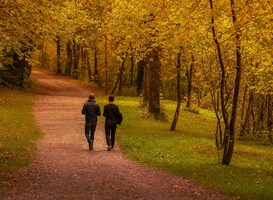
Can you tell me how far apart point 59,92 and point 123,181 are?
34.2 m

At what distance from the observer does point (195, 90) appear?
53.0 m

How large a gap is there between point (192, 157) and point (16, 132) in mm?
9003

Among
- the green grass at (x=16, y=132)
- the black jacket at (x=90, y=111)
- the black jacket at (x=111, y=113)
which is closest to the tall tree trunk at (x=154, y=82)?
the green grass at (x=16, y=132)

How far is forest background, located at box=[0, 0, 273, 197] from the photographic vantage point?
12570 mm

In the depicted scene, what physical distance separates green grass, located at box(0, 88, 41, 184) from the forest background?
3218 millimetres

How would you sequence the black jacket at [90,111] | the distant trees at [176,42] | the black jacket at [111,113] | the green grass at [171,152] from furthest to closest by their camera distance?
the black jacket at [90,111] → the black jacket at [111,113] → the green grass at [171,152] → the distant trees at [176,42]

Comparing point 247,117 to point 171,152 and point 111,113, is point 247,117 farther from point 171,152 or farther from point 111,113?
point 111,113

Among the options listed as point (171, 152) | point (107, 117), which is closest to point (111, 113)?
point (107, 117)

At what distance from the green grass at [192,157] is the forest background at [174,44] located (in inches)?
40.2

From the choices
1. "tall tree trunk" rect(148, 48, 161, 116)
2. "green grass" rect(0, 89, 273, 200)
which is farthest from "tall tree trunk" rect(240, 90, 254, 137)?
"tall tree trunk" rect(148, 48, 161, 116)

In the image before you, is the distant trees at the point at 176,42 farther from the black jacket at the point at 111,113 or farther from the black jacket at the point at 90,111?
the black jacket at the point at 111,113

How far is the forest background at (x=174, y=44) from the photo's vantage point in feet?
41.2

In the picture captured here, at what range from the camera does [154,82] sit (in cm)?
2906

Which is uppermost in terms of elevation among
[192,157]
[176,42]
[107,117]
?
[176,42]
